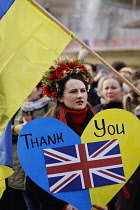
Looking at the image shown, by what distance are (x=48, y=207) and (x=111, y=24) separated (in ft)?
68.2

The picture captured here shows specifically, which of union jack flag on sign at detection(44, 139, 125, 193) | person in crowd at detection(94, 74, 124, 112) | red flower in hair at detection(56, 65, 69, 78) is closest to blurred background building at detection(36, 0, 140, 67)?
person in crowd at detection(94, 74, 124, 112)

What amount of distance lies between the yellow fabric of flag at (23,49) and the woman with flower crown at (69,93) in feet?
0.53

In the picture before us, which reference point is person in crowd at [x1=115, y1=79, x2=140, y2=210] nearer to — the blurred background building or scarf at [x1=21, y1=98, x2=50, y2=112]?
scarf at [x1=21, y1=98, x2=50, y2=112]

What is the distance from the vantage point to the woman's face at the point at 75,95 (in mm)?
5184

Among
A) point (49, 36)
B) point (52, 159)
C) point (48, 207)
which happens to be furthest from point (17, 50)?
point (48, 207)

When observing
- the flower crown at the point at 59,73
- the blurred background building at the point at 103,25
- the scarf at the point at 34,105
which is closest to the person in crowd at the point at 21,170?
the scarf at the point at 34,105

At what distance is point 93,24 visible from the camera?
82.7 feet

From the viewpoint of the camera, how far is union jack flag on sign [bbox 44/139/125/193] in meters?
4.88

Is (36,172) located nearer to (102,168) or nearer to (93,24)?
(102,168)

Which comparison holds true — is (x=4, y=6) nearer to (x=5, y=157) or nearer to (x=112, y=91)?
(x=5, y=157)

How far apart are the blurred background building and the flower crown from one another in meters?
16.6

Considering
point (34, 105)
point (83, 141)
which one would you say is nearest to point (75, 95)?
point (83, 141)

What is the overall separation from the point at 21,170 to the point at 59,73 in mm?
1559

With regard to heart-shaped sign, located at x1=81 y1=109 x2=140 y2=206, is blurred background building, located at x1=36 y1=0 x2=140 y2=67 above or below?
above
